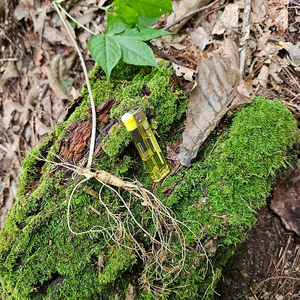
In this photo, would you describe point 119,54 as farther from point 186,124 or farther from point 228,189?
point 228,189

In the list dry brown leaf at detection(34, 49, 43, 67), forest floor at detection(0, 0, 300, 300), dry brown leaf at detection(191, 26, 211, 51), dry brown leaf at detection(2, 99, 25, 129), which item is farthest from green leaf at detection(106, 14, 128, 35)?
dry brown leaf at detection(2, 99, 25, 129)

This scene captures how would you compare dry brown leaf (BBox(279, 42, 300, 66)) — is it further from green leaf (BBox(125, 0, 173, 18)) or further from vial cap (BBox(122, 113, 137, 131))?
vial cap (BBox(122, 113, 137, 131))

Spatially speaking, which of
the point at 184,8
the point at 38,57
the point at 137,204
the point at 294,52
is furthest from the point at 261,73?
the point at 38,57

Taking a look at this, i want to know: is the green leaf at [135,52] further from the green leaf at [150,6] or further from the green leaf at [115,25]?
the green leaf at [150,6]

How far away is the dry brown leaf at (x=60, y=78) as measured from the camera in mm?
2561

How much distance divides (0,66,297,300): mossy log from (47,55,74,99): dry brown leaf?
1151 millimetres

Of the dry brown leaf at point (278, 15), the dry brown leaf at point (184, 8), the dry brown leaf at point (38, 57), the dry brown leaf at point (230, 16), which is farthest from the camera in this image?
the dry brown leaf at point (38, 57)

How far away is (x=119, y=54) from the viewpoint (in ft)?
5.34

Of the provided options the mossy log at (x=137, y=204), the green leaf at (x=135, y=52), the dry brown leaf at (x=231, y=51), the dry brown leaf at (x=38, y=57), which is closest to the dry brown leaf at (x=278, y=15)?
the dry brown leaf at (x=231, y=51)

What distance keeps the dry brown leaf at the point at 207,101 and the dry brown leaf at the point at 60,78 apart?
165 cm

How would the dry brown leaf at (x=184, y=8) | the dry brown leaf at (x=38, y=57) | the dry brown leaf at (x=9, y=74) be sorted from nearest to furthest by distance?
the dry brown leaf at (x=184, y=8) → the dry brown leaf at (x=38, y=57) → the dry brown leaf at (x=9, y=74)

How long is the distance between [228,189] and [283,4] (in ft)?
5.03

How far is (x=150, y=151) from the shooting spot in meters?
1.49

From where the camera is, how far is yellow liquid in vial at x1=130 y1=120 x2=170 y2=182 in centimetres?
144
